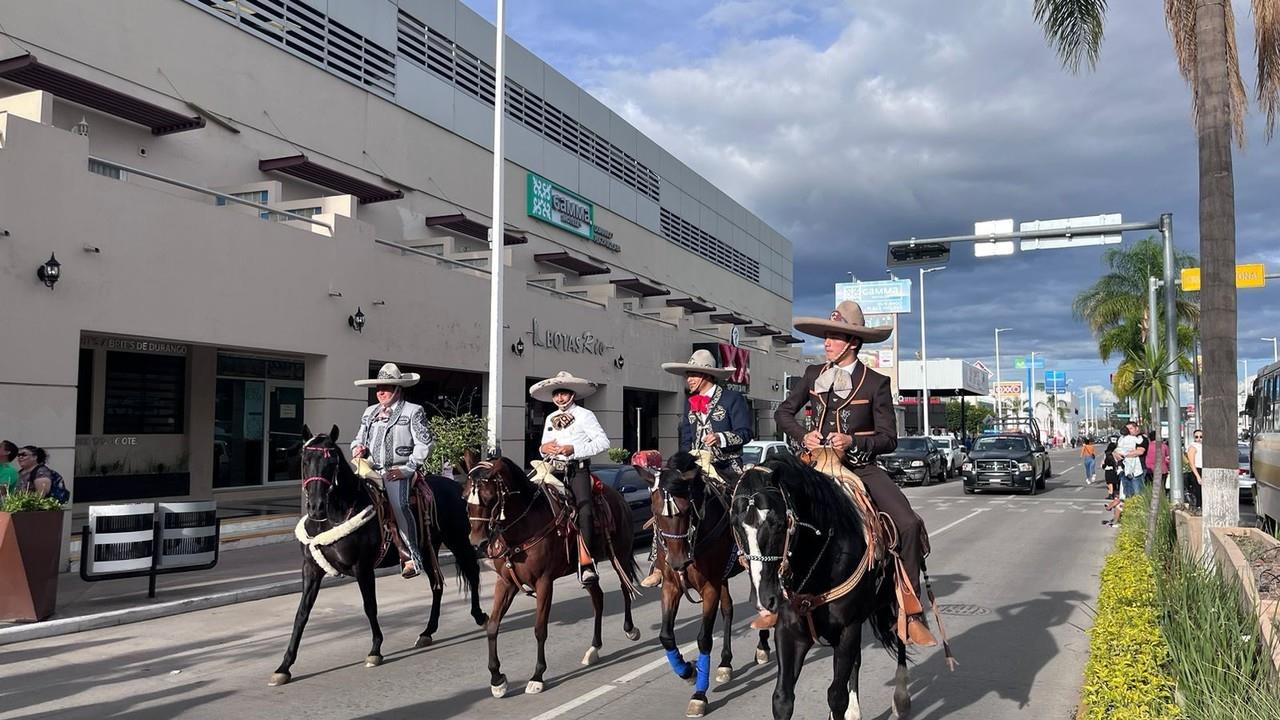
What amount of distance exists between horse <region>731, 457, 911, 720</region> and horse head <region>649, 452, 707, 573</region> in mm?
1360

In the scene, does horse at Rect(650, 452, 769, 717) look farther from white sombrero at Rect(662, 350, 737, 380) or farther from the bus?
the bus

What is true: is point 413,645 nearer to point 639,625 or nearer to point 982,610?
point 639,625

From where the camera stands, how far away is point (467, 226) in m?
25.4

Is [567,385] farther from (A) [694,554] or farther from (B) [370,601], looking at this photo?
(B) [370,601]

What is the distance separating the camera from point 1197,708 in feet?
16.0

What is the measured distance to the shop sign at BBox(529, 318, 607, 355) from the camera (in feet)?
84.2

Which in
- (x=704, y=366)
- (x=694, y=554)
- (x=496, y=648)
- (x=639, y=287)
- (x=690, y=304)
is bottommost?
(x=496, y=648)

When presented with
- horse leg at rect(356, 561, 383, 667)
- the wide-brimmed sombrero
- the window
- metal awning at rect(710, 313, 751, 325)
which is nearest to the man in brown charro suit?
the wide-brimmed sombrero

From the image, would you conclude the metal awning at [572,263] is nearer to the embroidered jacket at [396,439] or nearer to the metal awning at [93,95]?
the metal awning at [93,95]

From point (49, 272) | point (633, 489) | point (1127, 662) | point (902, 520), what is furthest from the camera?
point (633, 489)

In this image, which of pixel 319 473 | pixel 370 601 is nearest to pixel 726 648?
pixel 370 601

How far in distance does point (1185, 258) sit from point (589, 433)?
4006 cm

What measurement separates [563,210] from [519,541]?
2519 centimetres

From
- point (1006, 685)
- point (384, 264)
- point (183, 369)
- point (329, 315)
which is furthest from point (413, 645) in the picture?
point (183, 369)
